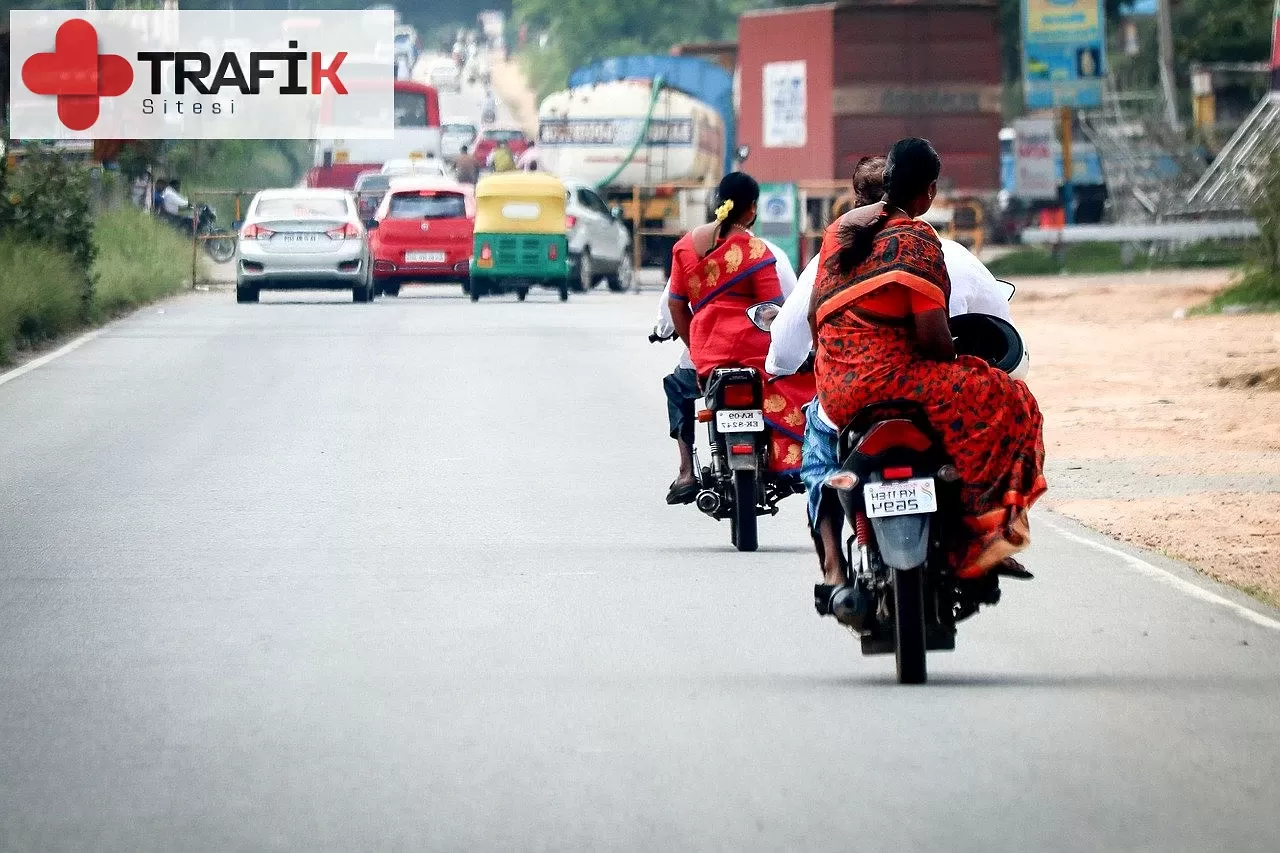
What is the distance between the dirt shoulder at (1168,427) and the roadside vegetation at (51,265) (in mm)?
9596

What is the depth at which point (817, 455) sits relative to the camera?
8.14 metres

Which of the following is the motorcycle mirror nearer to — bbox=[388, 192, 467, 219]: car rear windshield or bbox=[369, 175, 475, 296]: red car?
bbox=[369, 175, 475, 296]: red car

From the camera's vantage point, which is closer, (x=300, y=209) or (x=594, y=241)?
(x=300, y=209)

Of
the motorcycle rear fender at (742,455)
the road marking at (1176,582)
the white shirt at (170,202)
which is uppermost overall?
the white shirt at (170,202)

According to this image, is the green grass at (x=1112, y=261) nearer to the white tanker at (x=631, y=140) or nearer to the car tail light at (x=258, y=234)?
the white tanker at (x=631, y=140)

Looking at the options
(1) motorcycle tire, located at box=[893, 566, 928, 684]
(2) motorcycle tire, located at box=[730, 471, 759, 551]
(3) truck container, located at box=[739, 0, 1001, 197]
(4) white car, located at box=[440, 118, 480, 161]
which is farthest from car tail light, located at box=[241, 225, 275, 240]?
(4) white car, located at box=[440, 118, 480, 161]

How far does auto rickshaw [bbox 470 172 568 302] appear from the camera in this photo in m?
32.6

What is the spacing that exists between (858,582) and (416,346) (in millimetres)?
16778

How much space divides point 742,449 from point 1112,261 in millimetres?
30932

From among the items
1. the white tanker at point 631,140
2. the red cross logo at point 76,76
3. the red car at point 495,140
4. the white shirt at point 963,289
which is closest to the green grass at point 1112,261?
the white tanker at point 631,140

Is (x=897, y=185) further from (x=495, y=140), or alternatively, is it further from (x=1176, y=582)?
(x=495, y=140)

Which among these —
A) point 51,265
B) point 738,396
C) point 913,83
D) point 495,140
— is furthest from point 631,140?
point 495,140

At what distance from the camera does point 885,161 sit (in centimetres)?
831

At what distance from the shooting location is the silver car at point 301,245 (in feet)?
105
